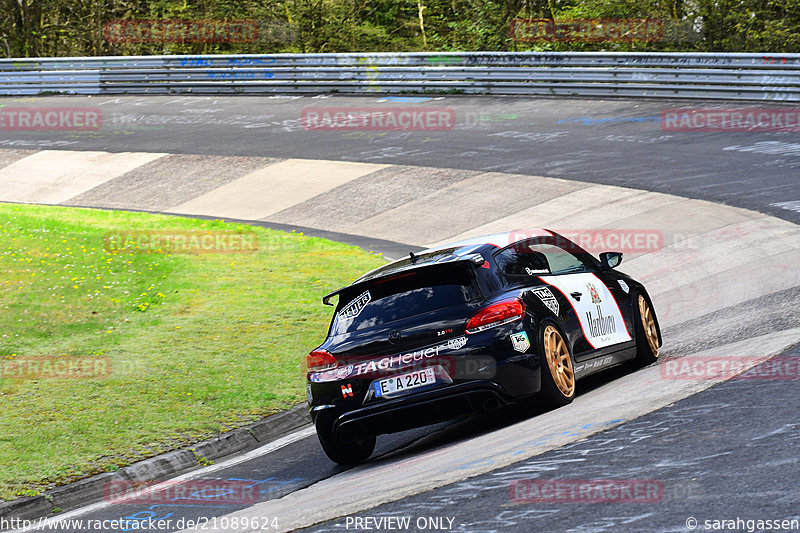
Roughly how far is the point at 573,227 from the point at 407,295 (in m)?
9.03

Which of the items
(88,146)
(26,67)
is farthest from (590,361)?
(26,67)

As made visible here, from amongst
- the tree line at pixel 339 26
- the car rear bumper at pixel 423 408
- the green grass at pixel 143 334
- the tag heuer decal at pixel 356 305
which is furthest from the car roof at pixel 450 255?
the tree line at pixel 339 26

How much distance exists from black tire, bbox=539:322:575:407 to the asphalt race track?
13 centimetres

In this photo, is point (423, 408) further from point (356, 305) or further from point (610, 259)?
point (610, 259)

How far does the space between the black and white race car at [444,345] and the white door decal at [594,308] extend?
1.0 inches

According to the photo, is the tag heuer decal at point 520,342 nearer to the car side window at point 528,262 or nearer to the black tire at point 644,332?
the car side window at point 528,262

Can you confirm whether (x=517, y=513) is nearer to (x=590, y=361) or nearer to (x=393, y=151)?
(x=590, y=361)

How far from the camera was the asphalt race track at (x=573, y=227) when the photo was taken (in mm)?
5488

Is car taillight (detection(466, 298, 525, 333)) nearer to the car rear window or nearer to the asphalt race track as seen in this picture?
the car rear window

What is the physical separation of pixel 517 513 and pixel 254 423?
4.08 metres

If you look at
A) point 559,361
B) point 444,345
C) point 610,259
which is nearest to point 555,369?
point 559,361

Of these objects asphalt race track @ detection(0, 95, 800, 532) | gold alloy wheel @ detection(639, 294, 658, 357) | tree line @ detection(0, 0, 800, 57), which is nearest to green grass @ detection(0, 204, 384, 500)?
asphalt race track @ detection(0, 95, 800, 532)

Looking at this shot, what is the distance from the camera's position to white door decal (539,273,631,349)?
809 cm

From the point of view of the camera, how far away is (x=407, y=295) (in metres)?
7.52
